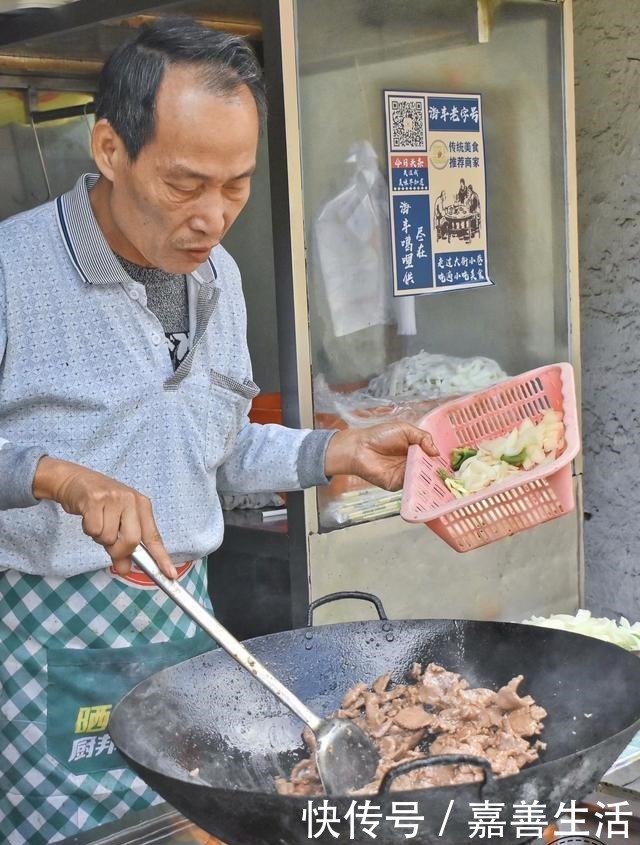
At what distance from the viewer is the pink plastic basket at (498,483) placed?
2484 mm

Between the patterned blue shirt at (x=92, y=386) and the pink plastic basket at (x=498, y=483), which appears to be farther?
the pink plastic basket at (x=498, y=483)

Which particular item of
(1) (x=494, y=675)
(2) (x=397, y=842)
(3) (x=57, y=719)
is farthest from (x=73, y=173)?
(2) (x=397, y=842)

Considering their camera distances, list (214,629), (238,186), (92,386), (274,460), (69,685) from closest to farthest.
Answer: (214,629) → (238,186) → (92,386) → (69,685) → (274,460)

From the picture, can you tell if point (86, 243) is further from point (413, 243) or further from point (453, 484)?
point (413, 243)

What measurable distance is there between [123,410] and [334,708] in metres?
0.76

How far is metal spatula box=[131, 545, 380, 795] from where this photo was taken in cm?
188

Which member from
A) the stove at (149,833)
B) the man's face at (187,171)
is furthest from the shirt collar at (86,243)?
the stove at (149,833)

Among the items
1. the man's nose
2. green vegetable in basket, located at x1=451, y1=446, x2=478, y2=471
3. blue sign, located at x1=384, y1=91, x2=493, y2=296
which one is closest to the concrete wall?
blue sign, located at x1=384, y1=91, x2=493, y2=296

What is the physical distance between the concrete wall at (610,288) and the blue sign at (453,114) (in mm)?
852

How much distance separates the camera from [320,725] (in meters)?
1.95

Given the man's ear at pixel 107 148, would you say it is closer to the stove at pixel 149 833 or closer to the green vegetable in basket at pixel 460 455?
the green vegetable in basket at pixel 460 455

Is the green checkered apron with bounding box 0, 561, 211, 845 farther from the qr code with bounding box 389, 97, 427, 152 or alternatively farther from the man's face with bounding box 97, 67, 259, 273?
the qr code with bounding box 389, 97, 427, 152

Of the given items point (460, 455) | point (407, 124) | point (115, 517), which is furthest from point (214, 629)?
point (407, 124)

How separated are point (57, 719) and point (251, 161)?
1.31 m
